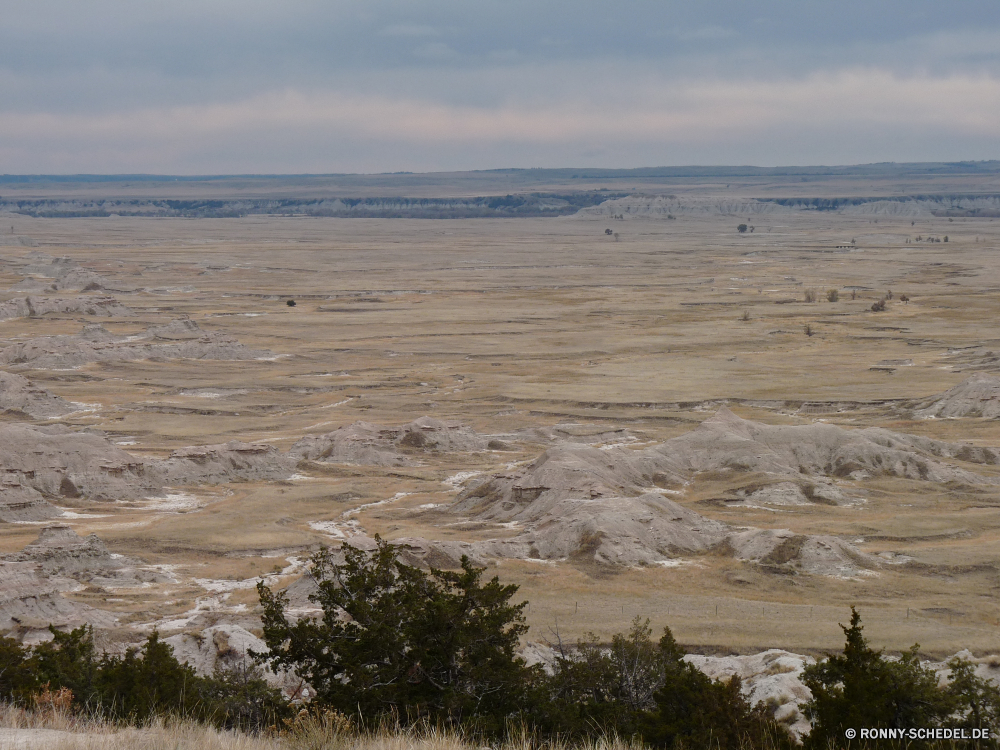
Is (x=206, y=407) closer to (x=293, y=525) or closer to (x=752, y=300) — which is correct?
(x=293, y=525)

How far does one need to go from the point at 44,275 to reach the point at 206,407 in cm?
8203

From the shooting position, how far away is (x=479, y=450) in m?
47.9

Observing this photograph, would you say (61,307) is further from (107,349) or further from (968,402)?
(968,402)

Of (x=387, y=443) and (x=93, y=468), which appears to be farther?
(x=387, y=443)

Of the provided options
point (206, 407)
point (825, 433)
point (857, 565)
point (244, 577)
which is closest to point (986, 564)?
point (857, 565)

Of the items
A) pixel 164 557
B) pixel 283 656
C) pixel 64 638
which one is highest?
pixel 283 656

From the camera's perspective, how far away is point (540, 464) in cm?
3900

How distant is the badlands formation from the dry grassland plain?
19 cm

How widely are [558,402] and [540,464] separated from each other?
18.8 metres

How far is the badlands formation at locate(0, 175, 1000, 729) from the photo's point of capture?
27.6 meters

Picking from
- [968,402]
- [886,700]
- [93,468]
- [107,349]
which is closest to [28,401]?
[93,468]

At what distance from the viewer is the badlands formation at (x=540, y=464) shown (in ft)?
90.5

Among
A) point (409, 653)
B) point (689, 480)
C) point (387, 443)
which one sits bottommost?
point (689, 480)

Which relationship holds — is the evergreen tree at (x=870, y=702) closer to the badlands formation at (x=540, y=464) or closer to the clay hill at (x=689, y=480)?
the badlands formation at (x=540, y=464)
